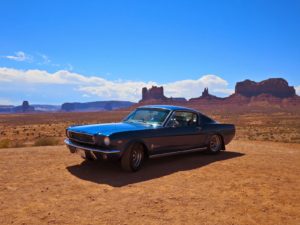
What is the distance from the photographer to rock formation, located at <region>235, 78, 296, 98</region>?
171275 mm

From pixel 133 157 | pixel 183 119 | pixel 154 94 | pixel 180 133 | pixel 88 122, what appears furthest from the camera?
pixel 154 94

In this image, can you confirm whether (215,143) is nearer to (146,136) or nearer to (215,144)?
(215,144)

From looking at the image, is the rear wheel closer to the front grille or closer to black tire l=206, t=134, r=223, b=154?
black tire l=206, t=134, r=223, b=154

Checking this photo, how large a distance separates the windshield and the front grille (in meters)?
1.52

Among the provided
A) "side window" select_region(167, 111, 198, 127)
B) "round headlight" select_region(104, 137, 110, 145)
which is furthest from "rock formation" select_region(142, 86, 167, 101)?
"round headlight" select_region(104, 137, 110, 145)

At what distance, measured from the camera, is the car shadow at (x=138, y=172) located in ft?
20.8

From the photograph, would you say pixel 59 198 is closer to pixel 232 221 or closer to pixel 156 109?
pixel 232 221

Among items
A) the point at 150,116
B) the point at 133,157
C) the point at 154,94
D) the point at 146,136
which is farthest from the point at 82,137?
the point at 154,94

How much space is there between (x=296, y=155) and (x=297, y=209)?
557 centimetres

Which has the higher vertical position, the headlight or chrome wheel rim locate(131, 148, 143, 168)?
the headlight

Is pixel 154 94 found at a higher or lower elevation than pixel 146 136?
higher

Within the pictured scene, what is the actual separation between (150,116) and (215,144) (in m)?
2.49

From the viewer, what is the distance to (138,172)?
22.8 ft

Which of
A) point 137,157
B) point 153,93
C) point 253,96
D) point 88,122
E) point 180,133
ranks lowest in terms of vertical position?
point 88,122
